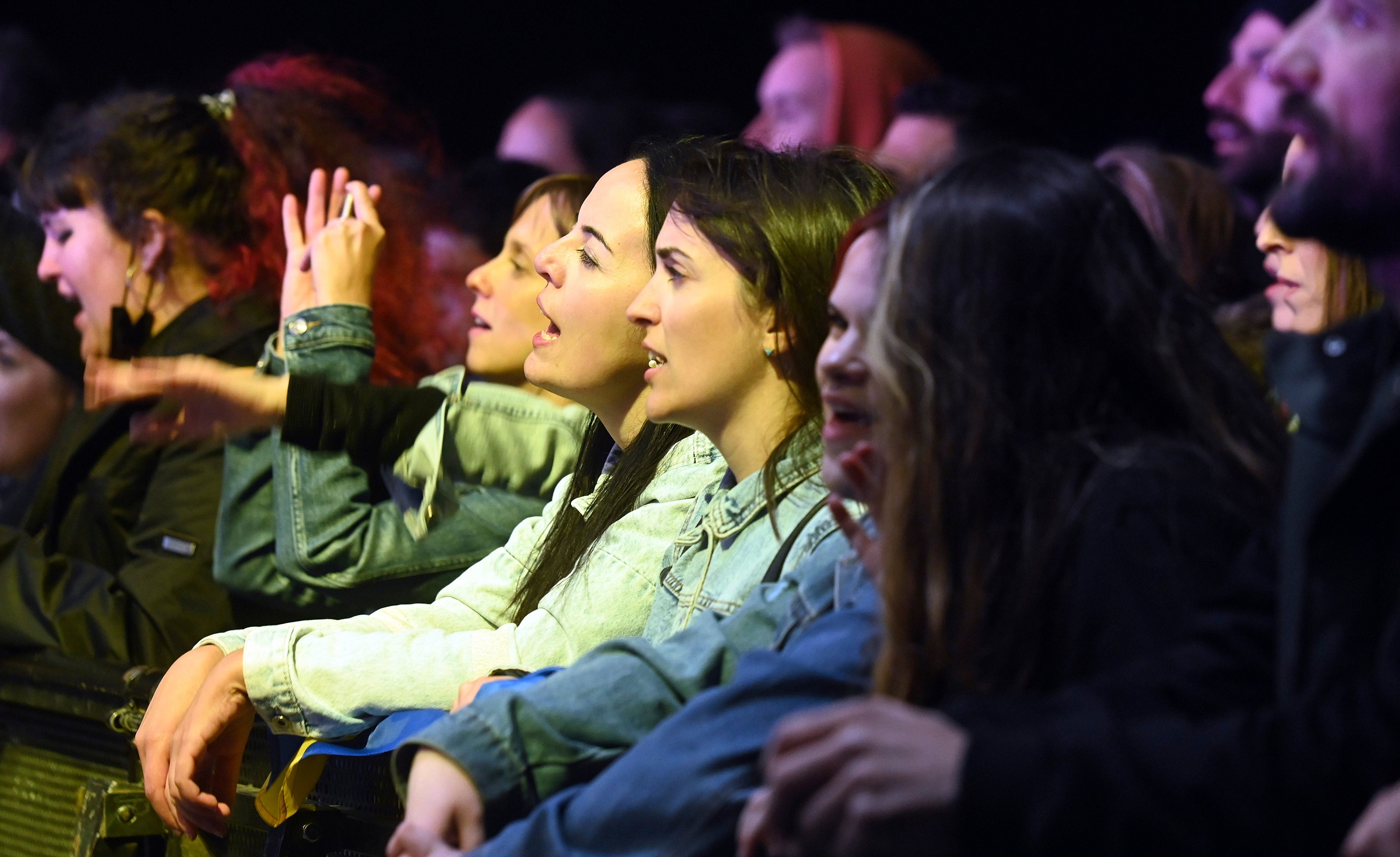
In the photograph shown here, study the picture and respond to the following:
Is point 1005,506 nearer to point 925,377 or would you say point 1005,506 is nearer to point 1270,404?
point 925,377

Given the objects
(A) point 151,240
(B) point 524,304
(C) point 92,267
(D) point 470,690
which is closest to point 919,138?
(B) point 524,304

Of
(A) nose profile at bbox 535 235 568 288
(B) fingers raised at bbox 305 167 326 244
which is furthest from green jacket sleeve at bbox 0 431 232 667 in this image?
(A) nose profile at bbox 535 235 568 288

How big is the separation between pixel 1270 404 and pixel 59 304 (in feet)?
8.66

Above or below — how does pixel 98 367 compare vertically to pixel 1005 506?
below

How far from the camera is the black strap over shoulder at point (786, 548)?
1593 mm

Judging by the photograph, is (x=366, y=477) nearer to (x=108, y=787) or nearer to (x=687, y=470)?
(x=108, y=787)

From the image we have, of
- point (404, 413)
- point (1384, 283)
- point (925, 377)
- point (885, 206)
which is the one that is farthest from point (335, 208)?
point (1384, 283)

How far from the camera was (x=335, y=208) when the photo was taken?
2822mm

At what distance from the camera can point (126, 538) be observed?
9.40 ft

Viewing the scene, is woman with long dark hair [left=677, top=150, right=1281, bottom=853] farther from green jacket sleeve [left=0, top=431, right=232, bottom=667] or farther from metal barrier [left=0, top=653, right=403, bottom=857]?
green jacket sleeve [left=0, top=431, right=232, bottom=667]

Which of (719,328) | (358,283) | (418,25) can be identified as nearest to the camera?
(719,328)

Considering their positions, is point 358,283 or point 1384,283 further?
point 358,283

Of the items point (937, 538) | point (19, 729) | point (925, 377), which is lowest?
point (19, 729)

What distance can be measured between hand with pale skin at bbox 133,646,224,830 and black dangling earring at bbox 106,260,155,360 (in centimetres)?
118
